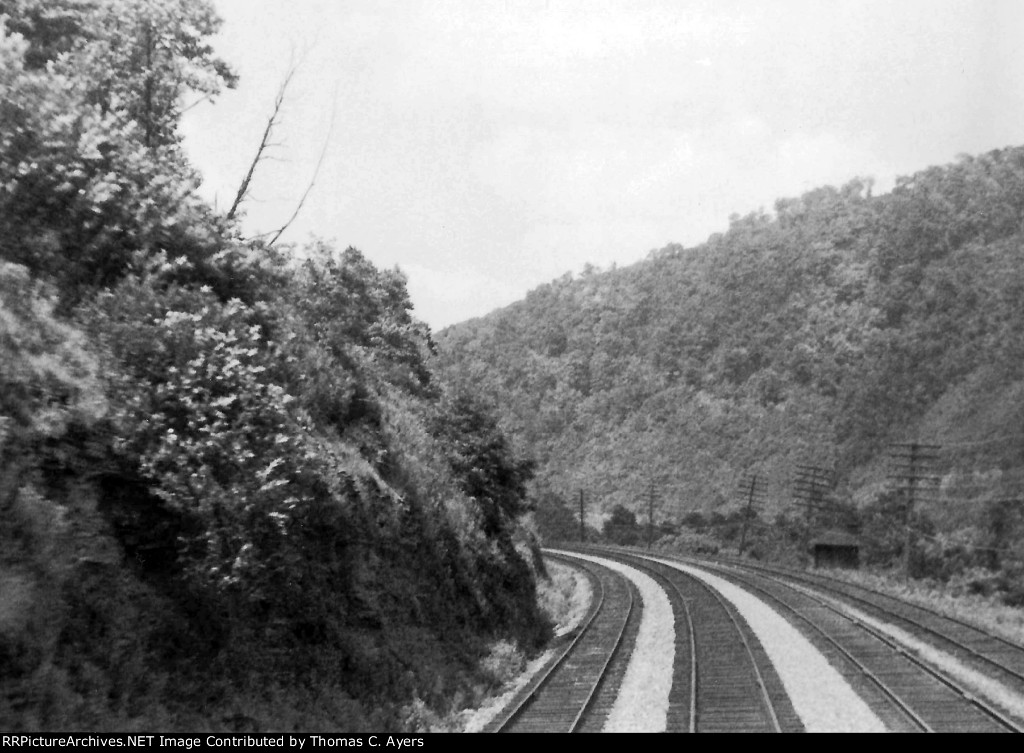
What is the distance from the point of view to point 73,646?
10133mm

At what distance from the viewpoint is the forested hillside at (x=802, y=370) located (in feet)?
261

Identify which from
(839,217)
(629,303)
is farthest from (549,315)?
(839,217)

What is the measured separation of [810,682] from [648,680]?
3.06 meters

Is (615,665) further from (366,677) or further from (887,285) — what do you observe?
(887,285)

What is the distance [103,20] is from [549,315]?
507ft

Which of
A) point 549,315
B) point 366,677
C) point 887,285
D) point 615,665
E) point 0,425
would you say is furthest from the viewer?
point 549,315

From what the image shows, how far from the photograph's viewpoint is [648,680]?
61.1ft

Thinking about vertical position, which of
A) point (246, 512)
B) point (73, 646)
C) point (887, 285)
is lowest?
point (73, 646)

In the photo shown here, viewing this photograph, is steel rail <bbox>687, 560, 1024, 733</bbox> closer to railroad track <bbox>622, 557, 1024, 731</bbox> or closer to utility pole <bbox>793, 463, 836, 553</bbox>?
railroad track <bbox>622, 557, 1024, 731</bbox>

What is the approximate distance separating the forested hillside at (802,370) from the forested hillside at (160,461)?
5093 centimetres

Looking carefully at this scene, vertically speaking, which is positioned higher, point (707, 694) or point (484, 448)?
point (484, 448)

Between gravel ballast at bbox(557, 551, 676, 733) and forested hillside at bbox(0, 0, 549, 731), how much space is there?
3223mm

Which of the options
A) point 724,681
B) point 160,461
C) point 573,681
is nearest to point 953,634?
point 724,681

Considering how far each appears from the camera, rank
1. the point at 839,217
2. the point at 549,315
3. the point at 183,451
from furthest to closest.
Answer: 1. the point at 549,315
2. the point at 839,217
3. the point at 183,451
